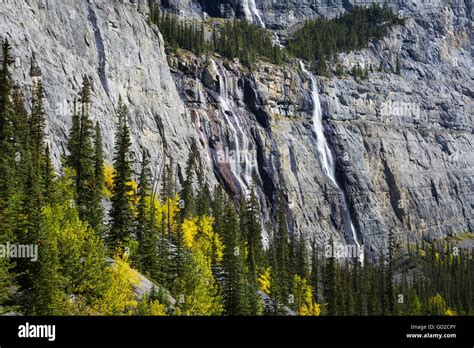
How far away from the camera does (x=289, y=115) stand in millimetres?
147500

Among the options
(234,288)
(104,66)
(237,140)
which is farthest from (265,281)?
(237,140)

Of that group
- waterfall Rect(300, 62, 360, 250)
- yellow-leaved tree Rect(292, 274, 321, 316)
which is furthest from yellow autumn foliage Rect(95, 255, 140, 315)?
waterfall Rect(300, 62, 360, 250)

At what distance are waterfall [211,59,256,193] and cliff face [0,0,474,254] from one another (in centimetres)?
33

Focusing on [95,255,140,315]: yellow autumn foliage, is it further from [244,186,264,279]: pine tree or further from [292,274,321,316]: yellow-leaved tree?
[292,274,321,316]: yellow-leaved tree

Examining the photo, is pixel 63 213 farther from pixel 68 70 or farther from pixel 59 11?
pixel 59 11

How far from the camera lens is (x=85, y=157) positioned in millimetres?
56469

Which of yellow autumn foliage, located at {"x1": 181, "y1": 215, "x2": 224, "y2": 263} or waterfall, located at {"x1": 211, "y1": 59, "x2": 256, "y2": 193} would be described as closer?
yellow autumn foliage, located at {"x1": 181, "y1": 215, "x2": 224, "y2": 263}

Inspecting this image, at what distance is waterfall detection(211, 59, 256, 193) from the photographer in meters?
122

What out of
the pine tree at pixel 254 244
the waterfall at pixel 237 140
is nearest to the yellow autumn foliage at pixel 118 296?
the pine tree at pixel 254 244

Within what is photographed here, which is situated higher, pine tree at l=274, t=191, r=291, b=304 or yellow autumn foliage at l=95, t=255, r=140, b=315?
pine tree at l=274, t=191, r=291, b=304

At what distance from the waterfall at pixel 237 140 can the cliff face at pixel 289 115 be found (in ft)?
1.07

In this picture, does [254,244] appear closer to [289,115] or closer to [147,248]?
[147,248]

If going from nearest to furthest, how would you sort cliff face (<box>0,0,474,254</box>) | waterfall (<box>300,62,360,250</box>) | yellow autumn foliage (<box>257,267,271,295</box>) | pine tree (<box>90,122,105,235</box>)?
pine tree (<box>90,122,105,235</box>)
yellow autumn foliage (<box>257,267,271,295</box>)
cliff face (<box>0,0,474,254</box>)
waterfall (<box>300,62,360,250</box>)
